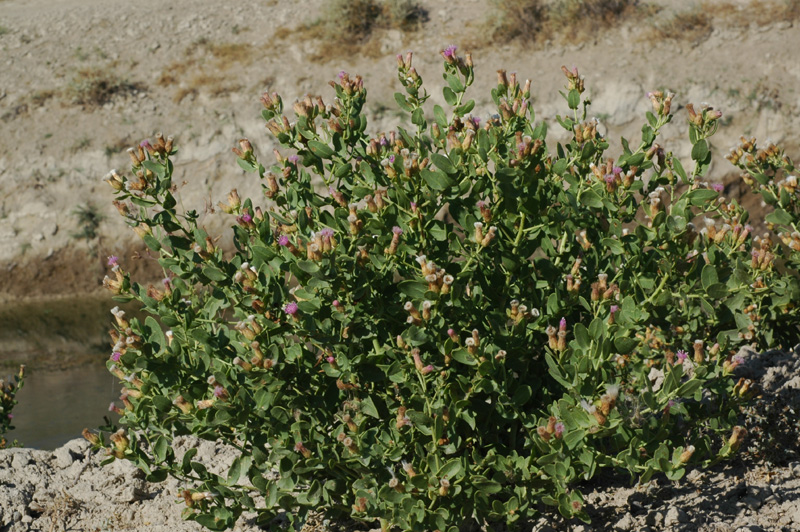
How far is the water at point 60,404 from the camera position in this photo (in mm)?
7230

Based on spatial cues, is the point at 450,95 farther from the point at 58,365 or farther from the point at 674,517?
the point at 58,365

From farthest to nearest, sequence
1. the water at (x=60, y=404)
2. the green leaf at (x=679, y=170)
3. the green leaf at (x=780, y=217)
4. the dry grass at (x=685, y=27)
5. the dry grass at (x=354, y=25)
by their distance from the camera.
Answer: the dry grass at (x=354, y=25) → the dry grass at (x=685, y=27) → the water at (x=60, y=404) → the green leaf at (x=780, y=217) → the green leaf at (x=679, y=170)

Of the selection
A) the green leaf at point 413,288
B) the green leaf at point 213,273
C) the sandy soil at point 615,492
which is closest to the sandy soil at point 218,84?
the sandy soil at point 615,492

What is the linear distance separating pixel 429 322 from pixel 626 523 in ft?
3.88

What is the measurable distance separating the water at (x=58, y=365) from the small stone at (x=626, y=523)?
4974mm

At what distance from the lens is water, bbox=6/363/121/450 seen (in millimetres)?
7230

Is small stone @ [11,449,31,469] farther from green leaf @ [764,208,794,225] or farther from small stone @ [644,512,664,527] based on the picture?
green leaf @ [764,208,794,225]

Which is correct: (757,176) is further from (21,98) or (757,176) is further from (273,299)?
(21,98)

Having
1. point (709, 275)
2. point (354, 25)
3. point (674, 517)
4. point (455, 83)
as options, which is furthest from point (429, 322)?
point (354, 25)

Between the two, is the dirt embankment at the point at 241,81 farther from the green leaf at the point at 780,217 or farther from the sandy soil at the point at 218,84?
the green leaf at the point at 780,217

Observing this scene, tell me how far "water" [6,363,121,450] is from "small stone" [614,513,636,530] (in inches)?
195

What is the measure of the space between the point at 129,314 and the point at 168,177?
298 inches

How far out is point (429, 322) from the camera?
2.71m

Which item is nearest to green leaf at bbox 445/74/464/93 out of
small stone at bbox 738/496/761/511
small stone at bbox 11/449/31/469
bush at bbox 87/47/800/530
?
bush at bbox 87/47/800/530
